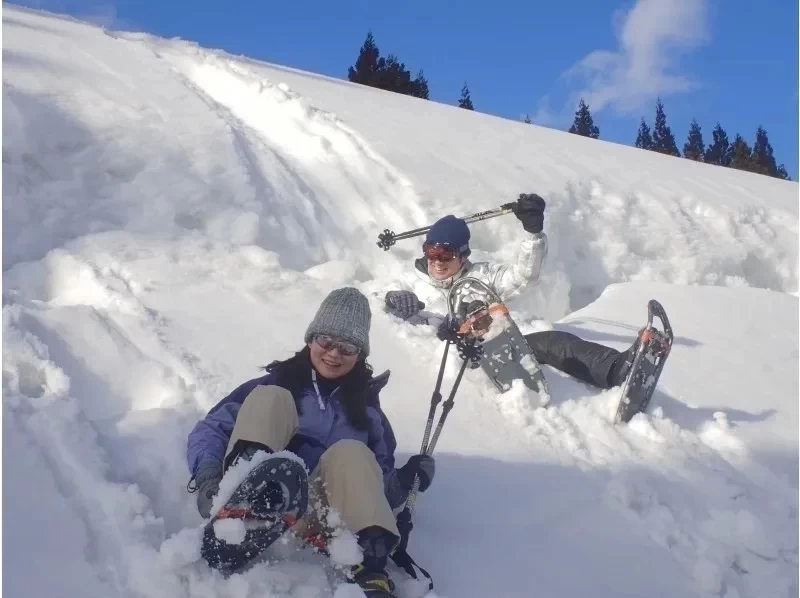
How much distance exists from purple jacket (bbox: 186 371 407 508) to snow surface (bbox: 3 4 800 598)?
0.24 m

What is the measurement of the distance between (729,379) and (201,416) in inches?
139

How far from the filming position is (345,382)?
2707 mm

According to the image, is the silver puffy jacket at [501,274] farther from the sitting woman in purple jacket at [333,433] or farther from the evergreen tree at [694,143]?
the evergreen tree at [694,143]

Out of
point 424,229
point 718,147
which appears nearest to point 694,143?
point 718,147

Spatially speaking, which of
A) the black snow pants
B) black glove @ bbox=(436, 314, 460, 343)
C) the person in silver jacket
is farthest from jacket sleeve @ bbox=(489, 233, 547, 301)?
black glove @ bbox=(436, 314, 460, 343)

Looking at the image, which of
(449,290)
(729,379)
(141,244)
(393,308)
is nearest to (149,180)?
(141,244)

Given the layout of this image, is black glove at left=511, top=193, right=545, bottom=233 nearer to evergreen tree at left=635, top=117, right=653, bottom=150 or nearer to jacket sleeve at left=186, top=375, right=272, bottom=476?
jacket sleeve at left=186, top=375, right=272, bottom=476

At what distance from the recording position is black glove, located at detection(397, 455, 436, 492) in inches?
103

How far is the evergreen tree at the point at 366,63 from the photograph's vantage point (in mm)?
30016

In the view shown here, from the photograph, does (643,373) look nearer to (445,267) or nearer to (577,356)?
(577,356)

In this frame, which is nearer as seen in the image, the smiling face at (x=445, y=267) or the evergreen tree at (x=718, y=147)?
the smiling face at (x=445, y=267)

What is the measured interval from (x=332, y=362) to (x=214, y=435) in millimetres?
557

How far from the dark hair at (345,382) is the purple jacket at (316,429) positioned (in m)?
0.02

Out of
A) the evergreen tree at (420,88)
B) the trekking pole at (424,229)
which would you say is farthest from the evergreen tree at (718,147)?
the trekking pole at (424,229)
